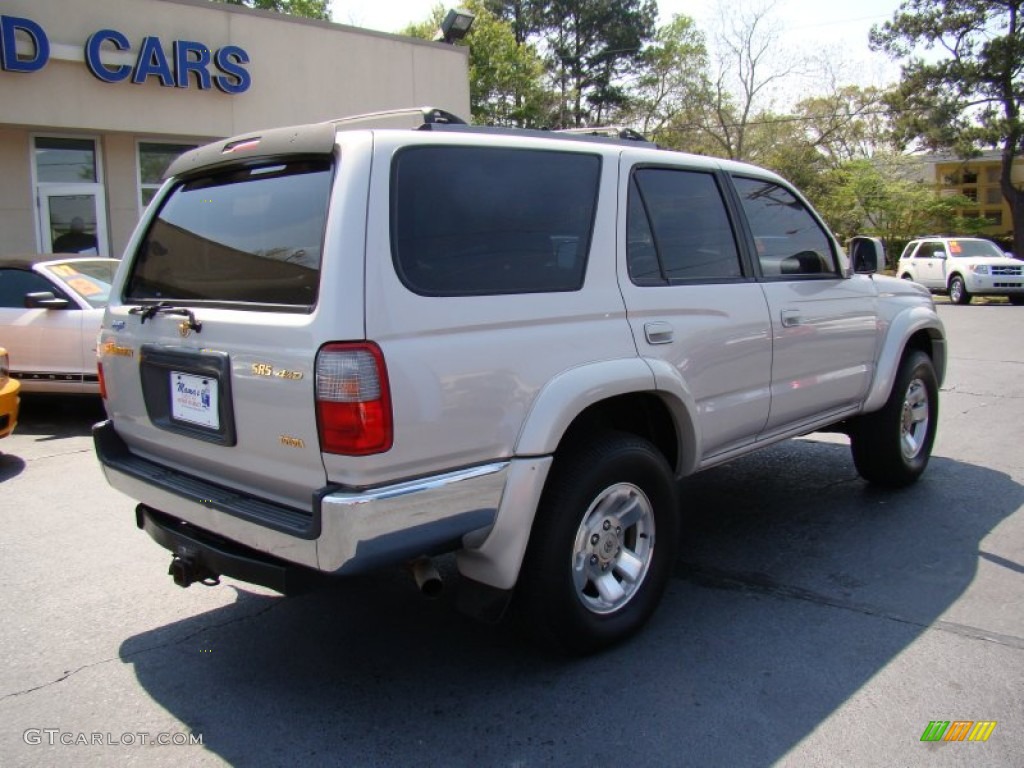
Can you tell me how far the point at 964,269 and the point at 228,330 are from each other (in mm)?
22928

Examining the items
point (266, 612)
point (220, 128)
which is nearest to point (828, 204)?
point (220, 128)

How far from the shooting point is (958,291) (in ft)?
73.6

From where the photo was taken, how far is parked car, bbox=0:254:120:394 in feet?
25.5

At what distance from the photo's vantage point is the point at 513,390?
292cm

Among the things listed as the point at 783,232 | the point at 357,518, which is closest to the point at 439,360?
the point at 357,518

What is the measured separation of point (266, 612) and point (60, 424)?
5.36 metres

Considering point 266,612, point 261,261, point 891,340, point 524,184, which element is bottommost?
point 266,612

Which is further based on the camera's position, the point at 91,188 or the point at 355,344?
the point at 91,188

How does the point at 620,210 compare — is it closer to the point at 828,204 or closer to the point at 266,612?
the point at 266,612

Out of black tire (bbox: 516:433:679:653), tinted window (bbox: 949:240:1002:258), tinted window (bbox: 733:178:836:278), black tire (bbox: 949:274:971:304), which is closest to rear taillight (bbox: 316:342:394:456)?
black tire (bbox: 516:433:679:653)

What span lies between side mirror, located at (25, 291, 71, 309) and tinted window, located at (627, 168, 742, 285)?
6.22 m

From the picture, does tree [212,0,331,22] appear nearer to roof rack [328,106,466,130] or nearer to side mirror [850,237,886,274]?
side mirror [850,237,886,274]

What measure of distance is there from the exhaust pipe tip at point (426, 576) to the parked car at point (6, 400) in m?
4.77

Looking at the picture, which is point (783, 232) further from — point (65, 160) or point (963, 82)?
point (963, 82)
